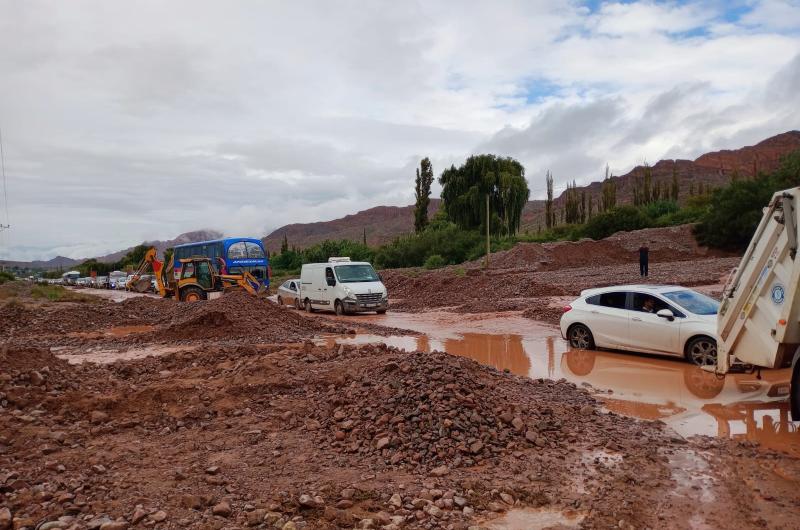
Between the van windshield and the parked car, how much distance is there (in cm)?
339

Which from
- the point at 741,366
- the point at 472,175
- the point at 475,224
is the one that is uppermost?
the point at 472,175

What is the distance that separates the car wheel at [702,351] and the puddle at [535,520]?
753cm

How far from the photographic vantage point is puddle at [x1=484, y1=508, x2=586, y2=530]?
5.01 meters

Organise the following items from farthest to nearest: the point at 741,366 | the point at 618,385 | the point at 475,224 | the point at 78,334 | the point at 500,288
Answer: the point at 475,224, the point at 500,288, the point at 78,334, the point at 618,385, the point at 741,366

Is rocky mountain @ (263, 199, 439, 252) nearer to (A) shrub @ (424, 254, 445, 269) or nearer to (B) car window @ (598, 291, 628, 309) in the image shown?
(A) shrub @ (424, 254, 445, 269)

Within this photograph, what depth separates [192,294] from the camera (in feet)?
92.4

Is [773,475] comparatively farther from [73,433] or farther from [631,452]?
[73,433]

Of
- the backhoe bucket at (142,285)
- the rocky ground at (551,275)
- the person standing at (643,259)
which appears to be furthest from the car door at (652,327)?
the backhoe bucket at (142,285)

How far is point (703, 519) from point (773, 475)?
153 centimetres

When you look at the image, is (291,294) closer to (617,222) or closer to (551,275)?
(551,275)

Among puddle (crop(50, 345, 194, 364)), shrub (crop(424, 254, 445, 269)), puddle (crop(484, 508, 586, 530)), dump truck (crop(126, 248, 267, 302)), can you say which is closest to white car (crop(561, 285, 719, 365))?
puddle (crop(484, 508, 586, 530))

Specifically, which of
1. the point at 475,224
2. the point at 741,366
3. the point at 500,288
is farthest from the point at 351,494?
the point at 475,224

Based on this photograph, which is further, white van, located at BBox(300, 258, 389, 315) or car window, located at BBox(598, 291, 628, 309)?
white van, located at BBox(300, 258, 389, 315)

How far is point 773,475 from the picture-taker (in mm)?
6094
